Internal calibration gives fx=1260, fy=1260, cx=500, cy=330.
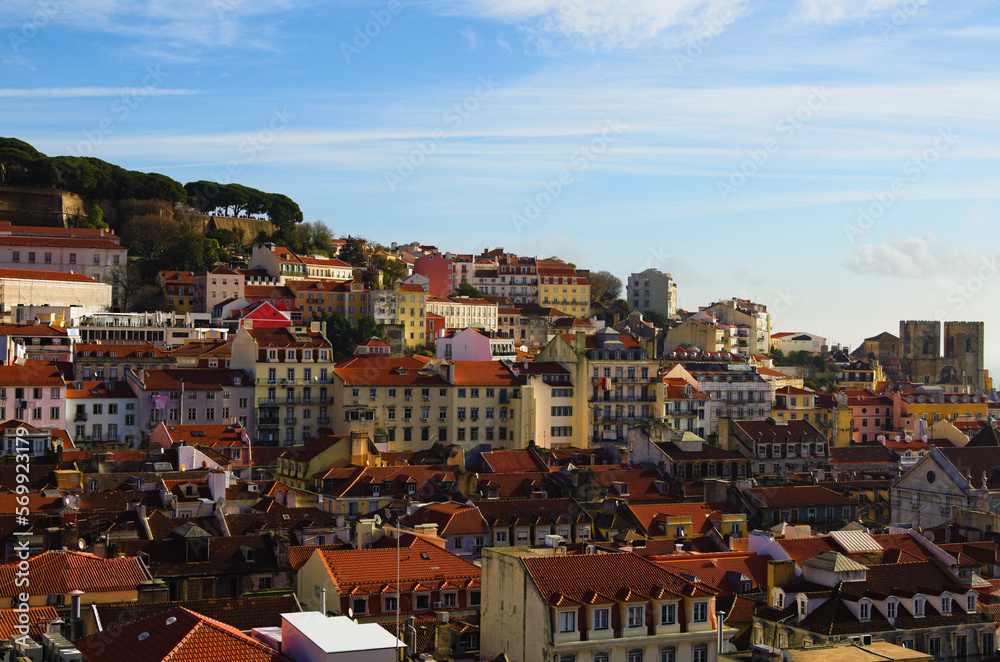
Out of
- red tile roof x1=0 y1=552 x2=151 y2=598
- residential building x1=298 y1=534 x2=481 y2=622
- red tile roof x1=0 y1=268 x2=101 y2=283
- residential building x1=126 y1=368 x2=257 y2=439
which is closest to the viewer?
red tile roof x1=0 y1=552 x2=151 y2=598

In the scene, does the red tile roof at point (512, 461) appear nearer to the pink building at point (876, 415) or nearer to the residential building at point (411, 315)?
the pink building at point (876, 415)

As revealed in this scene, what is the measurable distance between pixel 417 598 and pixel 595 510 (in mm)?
17657

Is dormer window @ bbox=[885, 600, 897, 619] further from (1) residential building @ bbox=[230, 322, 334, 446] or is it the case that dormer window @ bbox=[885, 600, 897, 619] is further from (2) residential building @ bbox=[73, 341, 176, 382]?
(2) residential building @ bbox=[73, 341, 176, 382]

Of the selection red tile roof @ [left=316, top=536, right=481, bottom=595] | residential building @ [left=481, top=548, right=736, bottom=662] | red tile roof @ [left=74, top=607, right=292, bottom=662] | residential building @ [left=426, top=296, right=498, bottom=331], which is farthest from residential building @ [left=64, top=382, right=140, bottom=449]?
residential building @ [left=426, top=296, right=498, bottom=331]

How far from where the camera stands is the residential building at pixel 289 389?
75.8 meters

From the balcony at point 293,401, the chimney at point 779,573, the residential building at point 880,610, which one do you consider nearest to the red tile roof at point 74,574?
the residential building at point 880,610

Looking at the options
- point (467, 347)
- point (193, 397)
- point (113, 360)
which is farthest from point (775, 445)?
point (113, 360)

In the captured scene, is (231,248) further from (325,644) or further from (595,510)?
(325,644)

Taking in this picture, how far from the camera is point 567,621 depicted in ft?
81.5

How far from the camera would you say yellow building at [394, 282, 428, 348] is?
12038cm

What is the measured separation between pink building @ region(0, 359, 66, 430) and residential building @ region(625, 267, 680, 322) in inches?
3803

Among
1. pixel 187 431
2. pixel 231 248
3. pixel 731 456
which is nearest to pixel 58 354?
pixel 187 431

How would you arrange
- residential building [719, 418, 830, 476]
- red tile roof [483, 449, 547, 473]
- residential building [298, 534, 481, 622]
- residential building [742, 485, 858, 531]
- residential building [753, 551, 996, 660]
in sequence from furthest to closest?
residential building [719, 418, 830, 476]
red tile roof [483, 449, 547, 473]
residential building [742, 485, 858, 531]
residential building [298, 534, 481, 622]
residential building [753, 551, 996, 660]

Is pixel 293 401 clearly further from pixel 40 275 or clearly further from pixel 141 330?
pixel 40 275
